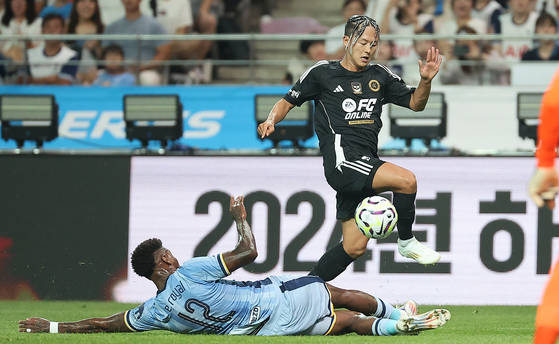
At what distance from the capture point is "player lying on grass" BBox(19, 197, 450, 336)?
5164 mm

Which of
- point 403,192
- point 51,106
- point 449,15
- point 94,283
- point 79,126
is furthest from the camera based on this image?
point 449,15

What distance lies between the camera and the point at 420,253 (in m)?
5.68

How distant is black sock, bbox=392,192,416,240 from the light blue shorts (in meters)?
0.78

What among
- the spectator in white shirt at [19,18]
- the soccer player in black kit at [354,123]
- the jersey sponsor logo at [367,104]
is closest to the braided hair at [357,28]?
the soccer player in black kit at [354,123]

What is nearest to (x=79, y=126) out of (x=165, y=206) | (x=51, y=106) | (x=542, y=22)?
(x=51, y=106)

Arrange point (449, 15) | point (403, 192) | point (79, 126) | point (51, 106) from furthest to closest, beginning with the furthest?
1. point (449, 15)
2. point (79, 126)
3. point (51, 106)
4. point (403, 192)

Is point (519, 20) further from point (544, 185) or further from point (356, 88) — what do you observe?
point (544, 185)

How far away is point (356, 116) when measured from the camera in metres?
5.88

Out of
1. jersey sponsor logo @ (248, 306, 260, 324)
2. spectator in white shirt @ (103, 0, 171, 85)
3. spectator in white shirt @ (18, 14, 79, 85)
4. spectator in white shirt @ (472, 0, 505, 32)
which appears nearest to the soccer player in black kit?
jersey sponsor logo @ (248, 306, 260, 324)

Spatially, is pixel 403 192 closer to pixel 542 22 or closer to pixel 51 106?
pixel 51 106

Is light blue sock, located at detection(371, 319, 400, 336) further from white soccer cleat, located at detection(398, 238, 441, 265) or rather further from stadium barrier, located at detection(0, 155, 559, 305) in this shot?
stadium barrier, located at detection(0, 155, 559, 305)

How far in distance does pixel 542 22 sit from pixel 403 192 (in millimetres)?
7317

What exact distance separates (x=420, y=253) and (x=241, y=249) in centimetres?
138

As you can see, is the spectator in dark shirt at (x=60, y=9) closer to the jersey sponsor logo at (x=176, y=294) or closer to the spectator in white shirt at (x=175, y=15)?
the spectator in white shirt at (x=175, y=15)
